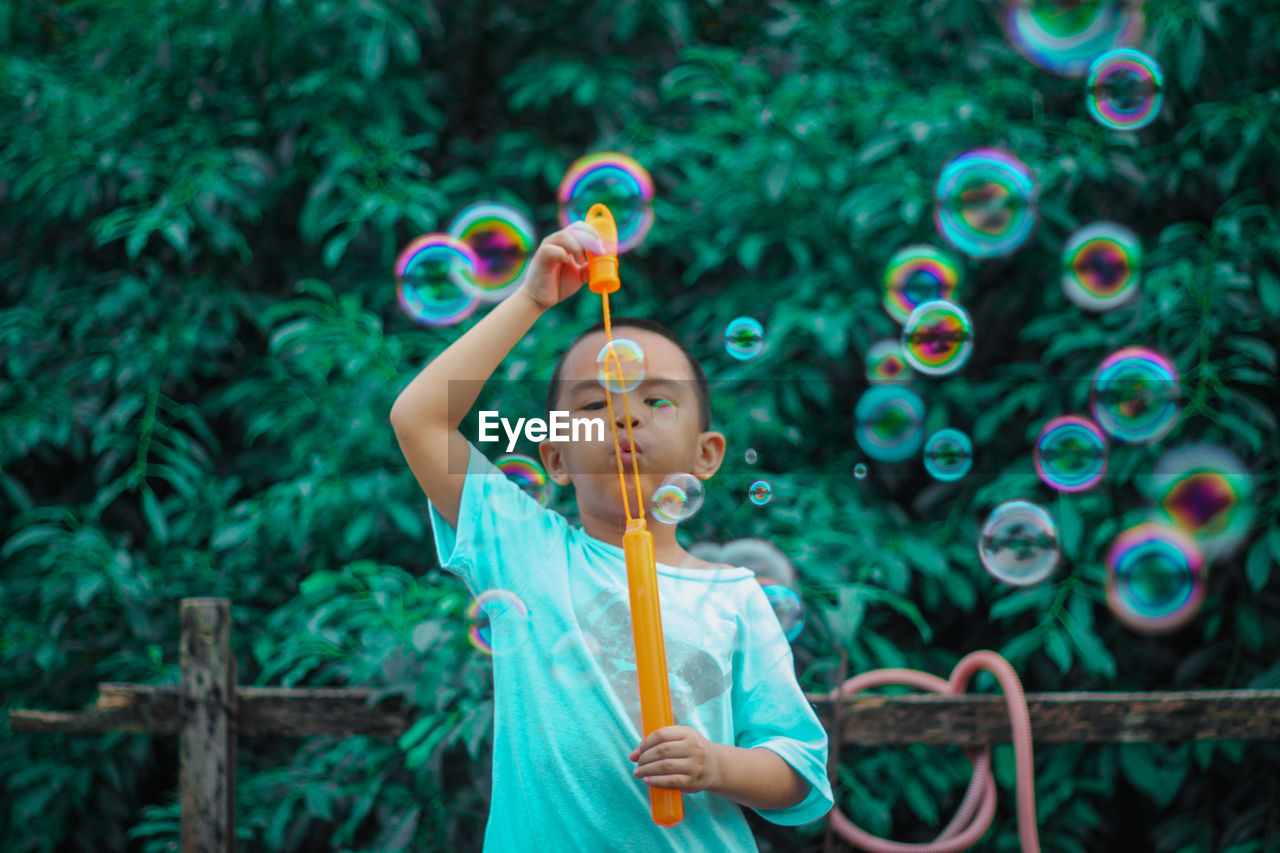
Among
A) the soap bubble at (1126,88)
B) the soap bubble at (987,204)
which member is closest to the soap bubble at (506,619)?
the soap bubble at (987,204)

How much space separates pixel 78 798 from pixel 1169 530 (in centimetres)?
262

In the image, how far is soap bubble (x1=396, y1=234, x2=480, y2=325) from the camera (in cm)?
170

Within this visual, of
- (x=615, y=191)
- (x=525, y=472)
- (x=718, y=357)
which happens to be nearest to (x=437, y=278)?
(x=615, y=191)

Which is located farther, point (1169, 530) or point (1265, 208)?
point (1265, 208)

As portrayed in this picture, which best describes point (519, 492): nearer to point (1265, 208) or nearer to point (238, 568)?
point (238, 568)

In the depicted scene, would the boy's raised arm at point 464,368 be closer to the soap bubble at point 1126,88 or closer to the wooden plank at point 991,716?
the wooden plank at point 991,716

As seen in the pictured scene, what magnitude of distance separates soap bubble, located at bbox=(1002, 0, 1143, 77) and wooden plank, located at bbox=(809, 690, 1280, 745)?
145 centimetres

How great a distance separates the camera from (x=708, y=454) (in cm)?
123

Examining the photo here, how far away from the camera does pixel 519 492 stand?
3.72 ft

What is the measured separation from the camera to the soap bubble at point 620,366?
105cm

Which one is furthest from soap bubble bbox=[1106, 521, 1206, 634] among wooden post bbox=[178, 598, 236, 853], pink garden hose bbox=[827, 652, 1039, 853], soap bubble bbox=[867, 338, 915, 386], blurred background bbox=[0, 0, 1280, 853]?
wooden post bbox=[178, 598, 236, 853]

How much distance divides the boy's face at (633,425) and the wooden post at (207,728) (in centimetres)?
113

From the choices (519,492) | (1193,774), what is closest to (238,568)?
(519,492)

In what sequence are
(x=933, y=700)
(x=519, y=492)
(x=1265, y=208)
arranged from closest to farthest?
(x=519, y=492)
(x=933, y=700)
(x=1265, y=208)
